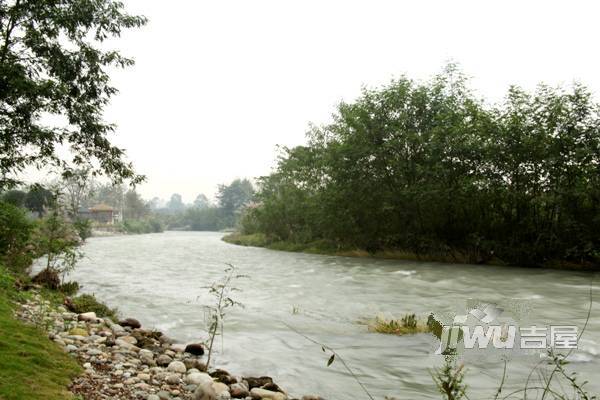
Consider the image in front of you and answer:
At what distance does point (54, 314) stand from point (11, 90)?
6394mm

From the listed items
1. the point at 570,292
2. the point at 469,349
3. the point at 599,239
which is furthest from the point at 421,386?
the point at 599,239

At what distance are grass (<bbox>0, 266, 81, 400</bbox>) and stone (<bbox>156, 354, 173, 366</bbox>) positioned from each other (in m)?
1.24

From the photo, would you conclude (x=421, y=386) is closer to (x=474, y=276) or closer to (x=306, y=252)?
(x=474, y=276)

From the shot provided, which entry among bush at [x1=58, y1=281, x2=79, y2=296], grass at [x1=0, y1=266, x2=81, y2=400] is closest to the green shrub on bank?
bush at [x1=58, y1=281, x2=79, y2=296]

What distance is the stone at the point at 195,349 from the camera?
6.23 m

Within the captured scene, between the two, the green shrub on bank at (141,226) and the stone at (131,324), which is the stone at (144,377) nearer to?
the stone at (131,324)

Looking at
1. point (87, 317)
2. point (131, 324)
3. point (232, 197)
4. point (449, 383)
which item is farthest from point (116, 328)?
point (232, 197)

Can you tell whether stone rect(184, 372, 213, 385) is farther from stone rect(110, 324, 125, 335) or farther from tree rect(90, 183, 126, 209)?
tree rect(90, 183, 126, 209)

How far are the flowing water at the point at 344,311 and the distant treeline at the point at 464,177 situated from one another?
226 cm

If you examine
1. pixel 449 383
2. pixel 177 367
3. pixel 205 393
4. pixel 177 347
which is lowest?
pixel 177 347

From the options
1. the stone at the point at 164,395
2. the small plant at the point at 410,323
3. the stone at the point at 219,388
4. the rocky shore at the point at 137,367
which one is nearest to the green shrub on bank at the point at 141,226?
the rocky shore at the point at 137,367

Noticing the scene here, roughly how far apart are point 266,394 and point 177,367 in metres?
1.30

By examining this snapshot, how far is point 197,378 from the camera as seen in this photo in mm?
4766

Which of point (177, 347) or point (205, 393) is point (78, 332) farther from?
point (205, 393)
